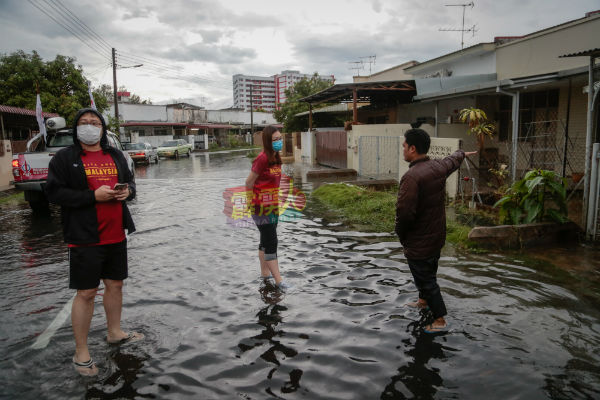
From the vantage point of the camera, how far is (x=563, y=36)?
12.7 metres

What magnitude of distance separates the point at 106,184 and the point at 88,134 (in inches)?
16.1

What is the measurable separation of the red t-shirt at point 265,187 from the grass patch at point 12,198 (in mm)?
11855

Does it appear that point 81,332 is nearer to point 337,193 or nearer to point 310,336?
point 310,336

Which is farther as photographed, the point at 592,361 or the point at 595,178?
the point at 595,178

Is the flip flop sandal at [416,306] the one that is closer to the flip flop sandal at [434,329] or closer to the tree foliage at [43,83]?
the flip flop sandal at [434,329]

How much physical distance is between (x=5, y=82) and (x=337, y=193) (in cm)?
2226

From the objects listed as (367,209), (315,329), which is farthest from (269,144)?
(367,209)

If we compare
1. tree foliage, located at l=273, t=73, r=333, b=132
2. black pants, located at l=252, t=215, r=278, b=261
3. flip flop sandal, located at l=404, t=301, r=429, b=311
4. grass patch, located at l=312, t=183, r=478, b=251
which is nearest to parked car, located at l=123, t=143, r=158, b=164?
tree foliage, located at l=273, t=73, r=333, b=132

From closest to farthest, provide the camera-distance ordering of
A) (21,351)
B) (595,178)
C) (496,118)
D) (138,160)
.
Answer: (21,351) → (595,178) → (496,118) → (138,160)

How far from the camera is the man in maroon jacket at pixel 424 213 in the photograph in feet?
12.2

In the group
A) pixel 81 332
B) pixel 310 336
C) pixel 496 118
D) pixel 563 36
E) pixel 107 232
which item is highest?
pixel 563 36

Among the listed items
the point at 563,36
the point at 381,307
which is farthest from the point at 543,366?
the point at 563,36

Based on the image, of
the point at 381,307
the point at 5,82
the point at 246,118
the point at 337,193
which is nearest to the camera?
the point at 381,307

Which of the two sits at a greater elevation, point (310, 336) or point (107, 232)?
point (107, 232)
